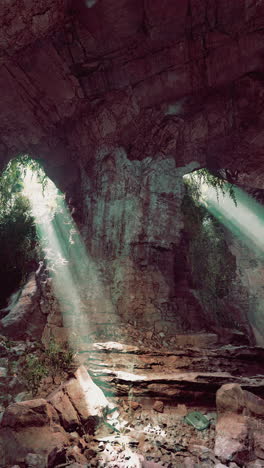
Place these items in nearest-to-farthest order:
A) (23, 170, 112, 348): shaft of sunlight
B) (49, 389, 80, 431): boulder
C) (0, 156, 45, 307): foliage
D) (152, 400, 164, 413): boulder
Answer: (49, 389, 80, 431): boulder < (152, 400, 164, 413): boulder < (23, 170, 112, 348): shaft of sunlight < (0, 156, 45, 307): foliage

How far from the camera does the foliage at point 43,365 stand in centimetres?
335

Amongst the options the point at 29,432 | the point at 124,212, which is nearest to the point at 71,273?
the point at 124,212

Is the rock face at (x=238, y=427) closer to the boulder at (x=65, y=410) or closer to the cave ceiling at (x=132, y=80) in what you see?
the boulder at (x=65, y=410)

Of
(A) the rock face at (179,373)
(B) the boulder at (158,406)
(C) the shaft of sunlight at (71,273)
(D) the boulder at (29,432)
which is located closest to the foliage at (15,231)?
(C) the shaft of sunlight at (71,273)

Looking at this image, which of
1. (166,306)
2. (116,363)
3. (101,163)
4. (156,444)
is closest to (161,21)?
(101,163)

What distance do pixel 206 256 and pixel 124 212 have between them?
4.89m

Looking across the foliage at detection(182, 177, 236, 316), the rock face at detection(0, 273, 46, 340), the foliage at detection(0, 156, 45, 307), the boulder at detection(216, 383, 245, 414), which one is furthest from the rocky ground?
the foliage at detection(182, 177, 236, 316)

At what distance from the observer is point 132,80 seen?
688cm

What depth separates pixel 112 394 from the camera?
3461mm

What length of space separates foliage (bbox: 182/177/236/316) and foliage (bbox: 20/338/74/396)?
5.46 metres

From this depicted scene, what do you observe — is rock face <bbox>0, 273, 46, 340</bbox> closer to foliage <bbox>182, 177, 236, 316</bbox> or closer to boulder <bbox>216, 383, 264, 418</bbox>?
boulder <bbox>216, 383, 264, 418</bbox>

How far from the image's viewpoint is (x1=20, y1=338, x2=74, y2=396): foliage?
132 inches

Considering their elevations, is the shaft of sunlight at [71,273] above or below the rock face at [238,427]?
above

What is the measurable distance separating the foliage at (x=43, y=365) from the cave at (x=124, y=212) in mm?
25
